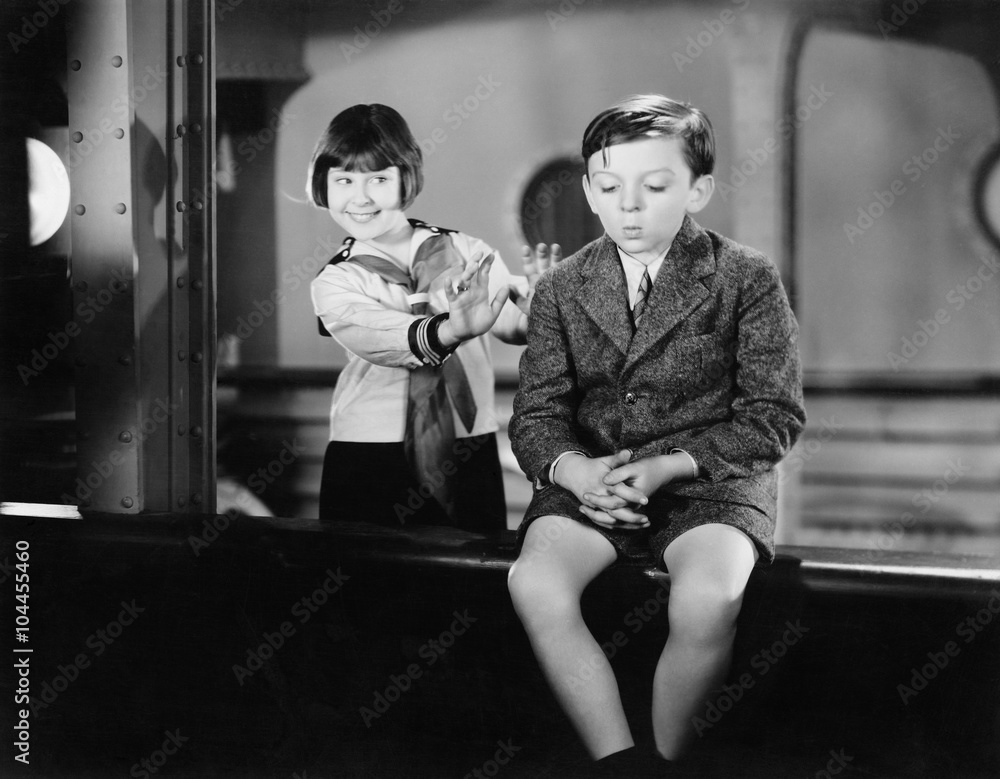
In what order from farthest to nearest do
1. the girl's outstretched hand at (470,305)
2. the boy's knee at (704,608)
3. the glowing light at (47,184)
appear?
the glowing light at (47,184) < the girl's outstretched hand at (470,305) < the boy's knee at (704,608)

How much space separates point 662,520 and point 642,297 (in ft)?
1.45

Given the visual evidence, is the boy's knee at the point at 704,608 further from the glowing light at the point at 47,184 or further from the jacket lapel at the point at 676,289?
the glowing light at the point at 47,184

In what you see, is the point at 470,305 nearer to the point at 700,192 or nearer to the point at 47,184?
the point at 700,192

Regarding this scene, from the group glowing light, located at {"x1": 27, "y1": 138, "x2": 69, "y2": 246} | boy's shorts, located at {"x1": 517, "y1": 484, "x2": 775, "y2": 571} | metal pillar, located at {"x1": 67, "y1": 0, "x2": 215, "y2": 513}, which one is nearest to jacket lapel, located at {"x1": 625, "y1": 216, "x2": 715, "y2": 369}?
boy's shorts, located at {"x1": 517, "y1": 484, "x2": 775, "y2": 571}

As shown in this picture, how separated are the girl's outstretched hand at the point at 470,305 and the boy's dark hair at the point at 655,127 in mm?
357

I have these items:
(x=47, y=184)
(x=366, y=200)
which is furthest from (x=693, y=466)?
(x=47, y=184)

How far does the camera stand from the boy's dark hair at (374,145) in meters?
1.94

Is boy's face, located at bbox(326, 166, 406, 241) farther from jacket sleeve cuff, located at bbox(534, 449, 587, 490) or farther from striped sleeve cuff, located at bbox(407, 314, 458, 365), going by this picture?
jacket sleeve cuff, located at bbox(534, 449, 587, 490)

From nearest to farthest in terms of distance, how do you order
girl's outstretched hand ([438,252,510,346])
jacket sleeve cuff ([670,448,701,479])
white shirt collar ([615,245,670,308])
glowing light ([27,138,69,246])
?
jacket sleeve cuff ([670,448,701,479])
white shirt collar ([615,245,670,308])
girl's outstretched hand ([438,252,510,346])
glowing light ([27,138,69,246])

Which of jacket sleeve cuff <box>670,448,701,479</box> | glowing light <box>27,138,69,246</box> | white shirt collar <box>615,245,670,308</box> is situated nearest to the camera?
jacket sleeve cuff <box>670,448,701,479</box>

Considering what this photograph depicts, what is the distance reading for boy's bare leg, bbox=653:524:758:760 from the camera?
59.8 inches

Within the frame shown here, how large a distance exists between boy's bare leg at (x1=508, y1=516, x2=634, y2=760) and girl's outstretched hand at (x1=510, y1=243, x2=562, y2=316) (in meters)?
0.56

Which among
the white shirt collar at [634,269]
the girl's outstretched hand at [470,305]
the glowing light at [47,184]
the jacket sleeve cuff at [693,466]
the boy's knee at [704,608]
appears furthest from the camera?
the glowing light at [47,184]

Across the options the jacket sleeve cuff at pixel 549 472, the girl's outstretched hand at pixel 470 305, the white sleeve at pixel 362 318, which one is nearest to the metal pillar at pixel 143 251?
the white sleeve at pixel 362 318
